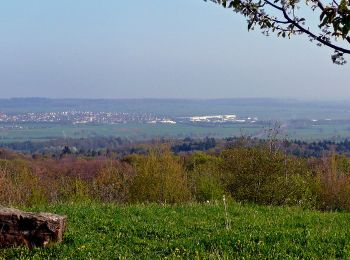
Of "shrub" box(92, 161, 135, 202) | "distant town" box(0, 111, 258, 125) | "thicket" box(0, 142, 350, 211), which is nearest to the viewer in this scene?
"thicket" box(0, 142, 350, 211)

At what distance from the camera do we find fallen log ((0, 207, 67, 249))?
37.1ft

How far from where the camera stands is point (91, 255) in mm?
10094

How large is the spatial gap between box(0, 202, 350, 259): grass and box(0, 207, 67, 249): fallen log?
335 mm

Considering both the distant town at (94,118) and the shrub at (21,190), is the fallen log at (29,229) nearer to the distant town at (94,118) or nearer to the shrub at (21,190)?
the shrub at (21,190)

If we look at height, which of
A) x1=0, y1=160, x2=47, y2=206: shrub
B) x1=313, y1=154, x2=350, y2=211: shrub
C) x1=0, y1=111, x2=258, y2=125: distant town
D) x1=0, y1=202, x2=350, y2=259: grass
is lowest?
x1=0, y1=111, x2=258, y2=125: distant town

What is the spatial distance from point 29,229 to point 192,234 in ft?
11.5

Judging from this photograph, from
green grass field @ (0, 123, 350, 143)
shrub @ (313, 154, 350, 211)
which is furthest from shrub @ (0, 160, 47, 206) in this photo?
green grass field @ (0, 123, 350, 143)

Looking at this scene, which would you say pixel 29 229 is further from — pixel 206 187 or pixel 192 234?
pixel 206 187

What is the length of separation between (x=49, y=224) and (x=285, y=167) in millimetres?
15560

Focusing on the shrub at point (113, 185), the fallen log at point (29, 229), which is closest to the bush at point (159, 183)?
the shrub at point (113, 185)

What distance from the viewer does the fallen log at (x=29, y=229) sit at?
11297 millimetres

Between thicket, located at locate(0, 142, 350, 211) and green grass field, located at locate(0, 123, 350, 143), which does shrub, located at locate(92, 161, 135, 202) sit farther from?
green grass field, located at locate(0, 123, 350, 143)

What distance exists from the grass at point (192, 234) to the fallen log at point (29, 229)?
33 centimetres

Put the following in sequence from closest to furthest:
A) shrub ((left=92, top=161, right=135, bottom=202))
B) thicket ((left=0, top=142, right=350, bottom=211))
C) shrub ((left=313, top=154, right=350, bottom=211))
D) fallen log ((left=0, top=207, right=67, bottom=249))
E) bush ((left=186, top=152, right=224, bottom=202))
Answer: fallen log ((left=0, top=207, right=67, bottom=249)) → thicket ((left=0, top=142, right=350, bottom=211)) → bush ((left=186, top=152, right=224, bottom=202)) → shrub ((left=92, top=161, right=135, bottom=202)) → shrub ((left=313, top=154, right=350, bottom=211))
